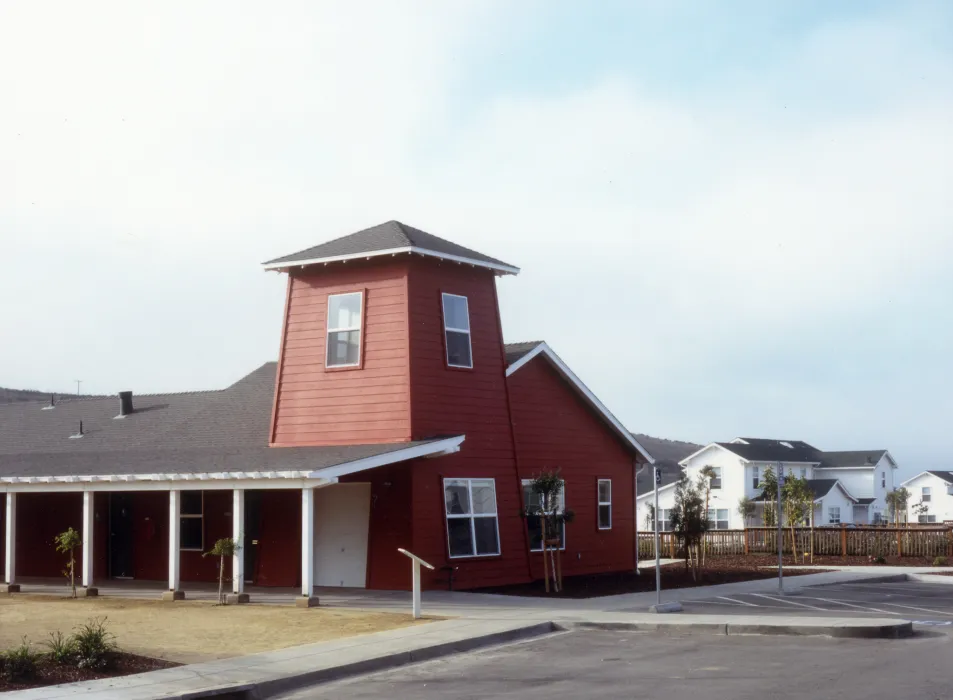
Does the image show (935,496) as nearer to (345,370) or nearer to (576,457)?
(576,457)

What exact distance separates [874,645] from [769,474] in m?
20.9

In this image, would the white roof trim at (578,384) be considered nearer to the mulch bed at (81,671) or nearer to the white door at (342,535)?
the white door at (342,535)

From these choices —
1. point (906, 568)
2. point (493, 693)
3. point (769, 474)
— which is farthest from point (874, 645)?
point (769, 474)

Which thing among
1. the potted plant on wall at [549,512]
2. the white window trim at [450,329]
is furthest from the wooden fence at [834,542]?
the white window trim at [450,329]

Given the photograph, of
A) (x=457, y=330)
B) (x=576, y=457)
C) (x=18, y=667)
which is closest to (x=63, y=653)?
(x=18, y=667)

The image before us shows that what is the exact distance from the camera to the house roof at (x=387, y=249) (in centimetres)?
2319

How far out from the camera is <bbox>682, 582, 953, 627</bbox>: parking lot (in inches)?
731

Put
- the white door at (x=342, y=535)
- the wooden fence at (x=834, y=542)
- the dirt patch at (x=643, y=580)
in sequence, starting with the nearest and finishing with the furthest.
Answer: the dirt patch at (x=643, y=580) < the white door at (x=342, y=535) < the wooden fence at (x=834, y=542)

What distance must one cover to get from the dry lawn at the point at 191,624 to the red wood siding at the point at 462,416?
152 inches

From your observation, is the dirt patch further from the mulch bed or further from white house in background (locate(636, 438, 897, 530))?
white house in background (locate(636, 438, 897, 530))

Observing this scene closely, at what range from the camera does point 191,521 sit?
26422 mm

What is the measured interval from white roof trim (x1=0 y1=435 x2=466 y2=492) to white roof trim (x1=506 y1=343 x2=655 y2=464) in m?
4.21

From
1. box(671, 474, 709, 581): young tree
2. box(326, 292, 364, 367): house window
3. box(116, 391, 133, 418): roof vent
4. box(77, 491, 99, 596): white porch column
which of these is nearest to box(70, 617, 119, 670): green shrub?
box(77, 491, 99, 596): white porch column

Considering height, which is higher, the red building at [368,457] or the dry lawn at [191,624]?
the red building at [368,457]
